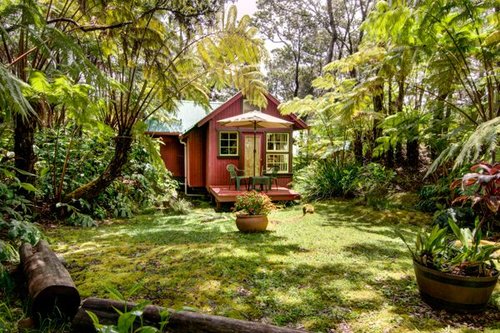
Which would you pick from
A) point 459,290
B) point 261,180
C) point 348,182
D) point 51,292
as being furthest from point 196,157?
point 459,290

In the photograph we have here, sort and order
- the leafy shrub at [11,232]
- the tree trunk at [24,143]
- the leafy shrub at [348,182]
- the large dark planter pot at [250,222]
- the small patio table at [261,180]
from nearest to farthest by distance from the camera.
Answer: the leafy shrub at [11,232] < the tree trunk at [24,143] < the large dark planter pot at [250,222] < the leafy shrub at [348,182] < the small patio table at [261,180]

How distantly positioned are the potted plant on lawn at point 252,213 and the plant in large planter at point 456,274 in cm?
296

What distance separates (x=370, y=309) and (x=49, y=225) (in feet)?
18.3

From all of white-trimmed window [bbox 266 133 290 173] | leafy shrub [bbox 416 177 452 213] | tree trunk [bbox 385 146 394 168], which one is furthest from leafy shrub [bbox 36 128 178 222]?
tree trunk [bbox 385 146 394 168]

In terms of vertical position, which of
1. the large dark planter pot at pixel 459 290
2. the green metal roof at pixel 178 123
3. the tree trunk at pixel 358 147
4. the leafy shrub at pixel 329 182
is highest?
the green metal roof at pixel 178 123

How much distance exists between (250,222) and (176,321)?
3440 mm

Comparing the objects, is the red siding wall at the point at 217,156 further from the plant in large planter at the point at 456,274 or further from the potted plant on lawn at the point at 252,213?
the plant in large planter at the point at 456,274

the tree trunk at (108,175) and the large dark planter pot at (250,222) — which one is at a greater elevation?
the tree trunk at (108,175)

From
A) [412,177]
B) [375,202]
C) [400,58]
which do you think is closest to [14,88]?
[400,58]

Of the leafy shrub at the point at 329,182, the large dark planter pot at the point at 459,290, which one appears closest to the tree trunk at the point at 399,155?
the leafy shrub at the point at 329,182

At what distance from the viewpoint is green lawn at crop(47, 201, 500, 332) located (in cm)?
253

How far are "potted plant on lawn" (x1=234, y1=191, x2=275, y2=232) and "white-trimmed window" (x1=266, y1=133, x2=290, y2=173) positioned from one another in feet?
17.3

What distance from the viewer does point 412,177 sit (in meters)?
8.49

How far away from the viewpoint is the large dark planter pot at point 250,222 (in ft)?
17.8
